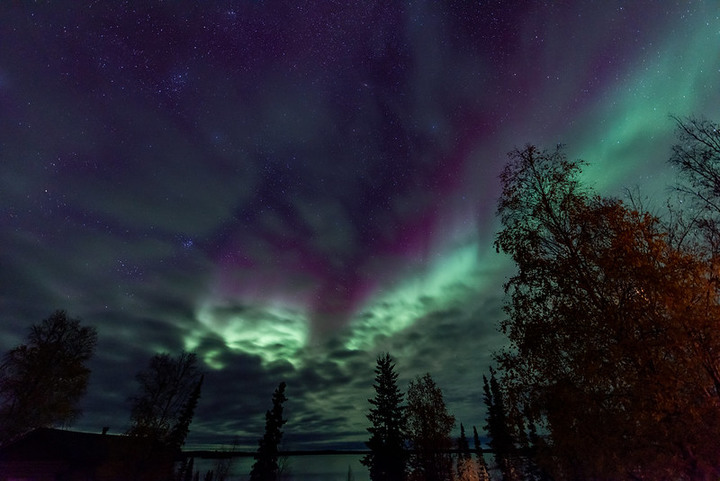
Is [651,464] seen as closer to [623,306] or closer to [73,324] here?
[623,306]

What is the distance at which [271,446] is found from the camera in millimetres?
52781

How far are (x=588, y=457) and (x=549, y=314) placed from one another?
13.6 feet

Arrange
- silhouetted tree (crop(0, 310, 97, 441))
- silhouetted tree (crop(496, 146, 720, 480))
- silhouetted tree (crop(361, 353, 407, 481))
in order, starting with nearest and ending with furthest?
silhouetted tree (crop(496, 146, 720, 480)), silhouetted tree (crop(0, 310, 97, 441)), silhouetted tree (crop(361, 353, 407, 481))

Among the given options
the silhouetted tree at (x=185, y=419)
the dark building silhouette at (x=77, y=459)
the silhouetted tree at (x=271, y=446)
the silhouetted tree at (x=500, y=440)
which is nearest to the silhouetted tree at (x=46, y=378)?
the dark building silhouette at (x=77, y=459)

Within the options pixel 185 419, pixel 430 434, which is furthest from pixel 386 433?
pixel 185 419

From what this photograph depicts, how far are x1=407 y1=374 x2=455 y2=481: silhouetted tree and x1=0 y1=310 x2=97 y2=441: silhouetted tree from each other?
113 feet

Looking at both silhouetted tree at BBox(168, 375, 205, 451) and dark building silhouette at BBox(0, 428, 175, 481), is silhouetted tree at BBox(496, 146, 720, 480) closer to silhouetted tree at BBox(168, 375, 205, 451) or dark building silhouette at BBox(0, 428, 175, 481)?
dark building silhouette at BBox(0, 428, 175, 481)

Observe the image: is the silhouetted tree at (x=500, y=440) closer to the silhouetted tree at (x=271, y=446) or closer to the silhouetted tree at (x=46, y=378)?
the silhouetted tree at (x=271, y=446)

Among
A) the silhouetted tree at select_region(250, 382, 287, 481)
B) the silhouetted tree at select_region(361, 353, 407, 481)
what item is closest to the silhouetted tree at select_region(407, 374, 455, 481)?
the silhouetted tree at select_region(361, 353, 407, 481)

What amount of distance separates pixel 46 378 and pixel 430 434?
37.6 metres

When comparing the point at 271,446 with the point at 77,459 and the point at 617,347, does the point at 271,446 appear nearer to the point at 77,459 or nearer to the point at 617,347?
the point at 77,459

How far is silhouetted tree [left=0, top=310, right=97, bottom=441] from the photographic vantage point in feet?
87.8

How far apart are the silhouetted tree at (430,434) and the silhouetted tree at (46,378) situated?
34.4 metres

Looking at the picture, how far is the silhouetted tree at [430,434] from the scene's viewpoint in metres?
35.4
